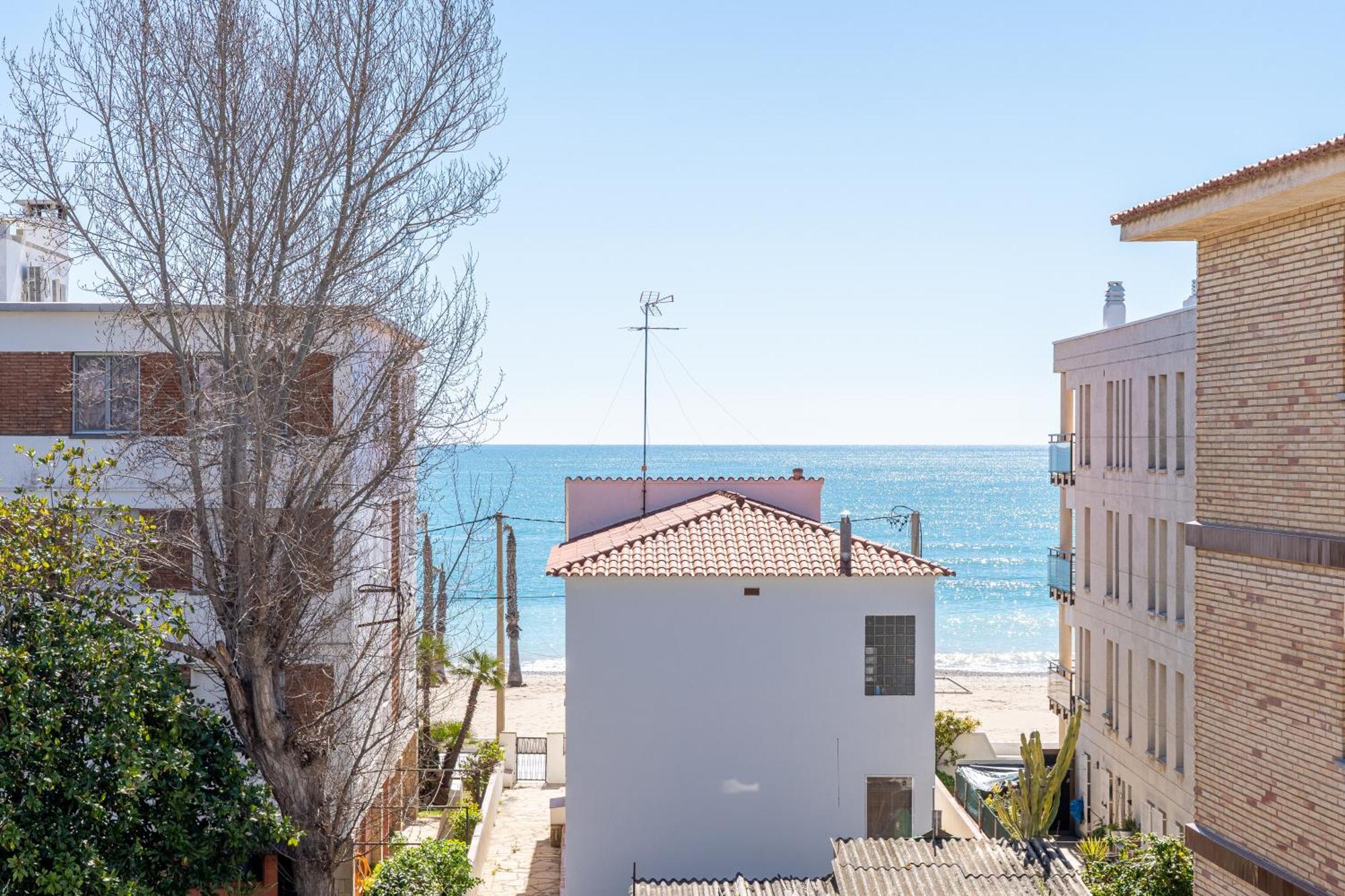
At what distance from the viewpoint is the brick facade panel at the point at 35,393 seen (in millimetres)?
20031

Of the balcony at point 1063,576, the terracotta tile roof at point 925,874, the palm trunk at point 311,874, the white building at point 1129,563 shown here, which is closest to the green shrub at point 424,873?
the palm trunk at point 311,874

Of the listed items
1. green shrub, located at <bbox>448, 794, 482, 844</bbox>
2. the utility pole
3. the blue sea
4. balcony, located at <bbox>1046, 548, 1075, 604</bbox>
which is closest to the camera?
green shrub, located at <bbox>448, 794, 482, 844</bbox>

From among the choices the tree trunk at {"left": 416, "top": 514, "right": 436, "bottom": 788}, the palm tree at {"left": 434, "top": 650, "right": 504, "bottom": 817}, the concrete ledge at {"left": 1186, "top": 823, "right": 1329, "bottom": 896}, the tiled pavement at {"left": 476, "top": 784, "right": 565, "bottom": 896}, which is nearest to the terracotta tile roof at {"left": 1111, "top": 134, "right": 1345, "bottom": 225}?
the concrete ledge at {"left": 1186, "top": 823, "right": 1329, "bottom": 896}

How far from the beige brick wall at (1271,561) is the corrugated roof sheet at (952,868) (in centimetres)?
403

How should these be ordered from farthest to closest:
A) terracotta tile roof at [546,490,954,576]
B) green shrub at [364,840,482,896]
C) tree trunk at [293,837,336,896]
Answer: terracotta tile roof at [546,490,954,576], green shrub at [364,840,482,896], tree trunk at [293,837,336,896]

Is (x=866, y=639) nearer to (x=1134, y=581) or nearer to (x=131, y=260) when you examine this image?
(x=1134, y=581)

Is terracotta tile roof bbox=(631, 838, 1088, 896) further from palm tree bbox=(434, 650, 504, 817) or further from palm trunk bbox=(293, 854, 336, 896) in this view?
palm tree bbox=(434, 650, 504, 817)

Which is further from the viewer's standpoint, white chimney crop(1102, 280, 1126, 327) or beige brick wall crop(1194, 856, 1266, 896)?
white chimney crop(1102, 280, 1126, 327)

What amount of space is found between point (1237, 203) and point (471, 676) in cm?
2593

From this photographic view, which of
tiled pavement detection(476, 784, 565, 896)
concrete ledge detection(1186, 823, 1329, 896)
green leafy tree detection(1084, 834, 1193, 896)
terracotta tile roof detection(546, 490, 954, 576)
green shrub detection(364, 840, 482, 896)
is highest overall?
terracotta tile roof detection(546, 490, 954, 576)

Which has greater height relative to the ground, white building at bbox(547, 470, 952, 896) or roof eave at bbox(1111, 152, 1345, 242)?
roof eave at bbox(1111, 152, 1345, 242)

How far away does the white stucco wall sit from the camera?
20.9m

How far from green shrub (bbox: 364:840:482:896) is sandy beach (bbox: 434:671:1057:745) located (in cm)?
1926

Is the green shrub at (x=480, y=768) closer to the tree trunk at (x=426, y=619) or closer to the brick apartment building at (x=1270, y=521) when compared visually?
the tree trunk at (x=426, y=619)
